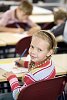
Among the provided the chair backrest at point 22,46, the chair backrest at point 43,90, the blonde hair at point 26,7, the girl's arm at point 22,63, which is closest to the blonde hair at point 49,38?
the chair backrest at point 43,90

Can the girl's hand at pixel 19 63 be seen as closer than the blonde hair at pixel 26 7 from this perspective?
Yes

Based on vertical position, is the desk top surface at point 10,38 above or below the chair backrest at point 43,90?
above

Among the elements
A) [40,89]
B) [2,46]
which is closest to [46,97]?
[40,89]

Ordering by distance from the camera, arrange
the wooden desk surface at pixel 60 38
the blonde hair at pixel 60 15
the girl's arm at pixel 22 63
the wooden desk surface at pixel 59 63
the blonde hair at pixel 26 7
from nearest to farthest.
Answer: the wooden desk surface at pixel 59 63 < the girl's arm at pixel 22 63 < the wooden desk surface at pixel 60 38 < the blonde hair at pixel 60 15 < the blonde hair at pixel 26 7

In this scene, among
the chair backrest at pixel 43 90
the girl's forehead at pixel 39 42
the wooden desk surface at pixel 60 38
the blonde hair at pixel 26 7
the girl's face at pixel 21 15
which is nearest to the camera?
the chair backrest at pixel 43 90

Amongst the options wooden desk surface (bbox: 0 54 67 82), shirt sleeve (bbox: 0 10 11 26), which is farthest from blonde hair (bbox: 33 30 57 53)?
shirt sleeve (bbox: 0 10 11 26)

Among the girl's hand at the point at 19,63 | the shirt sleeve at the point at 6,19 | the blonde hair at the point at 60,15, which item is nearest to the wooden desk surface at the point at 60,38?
the blonde hair at the point at 60,15

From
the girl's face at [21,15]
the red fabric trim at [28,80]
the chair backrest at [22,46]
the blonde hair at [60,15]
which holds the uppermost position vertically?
the girl's face at [21,15]

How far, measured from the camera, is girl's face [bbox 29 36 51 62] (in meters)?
2.06

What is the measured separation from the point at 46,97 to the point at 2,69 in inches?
24.2

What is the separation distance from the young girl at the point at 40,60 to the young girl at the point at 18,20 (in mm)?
2149

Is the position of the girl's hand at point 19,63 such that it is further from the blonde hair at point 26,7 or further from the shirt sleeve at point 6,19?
the shirt sleeve at point 6,19

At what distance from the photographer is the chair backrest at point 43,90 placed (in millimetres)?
1876

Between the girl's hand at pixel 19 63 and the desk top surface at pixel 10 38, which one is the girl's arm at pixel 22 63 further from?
the desk top surface at pixel 10 38
